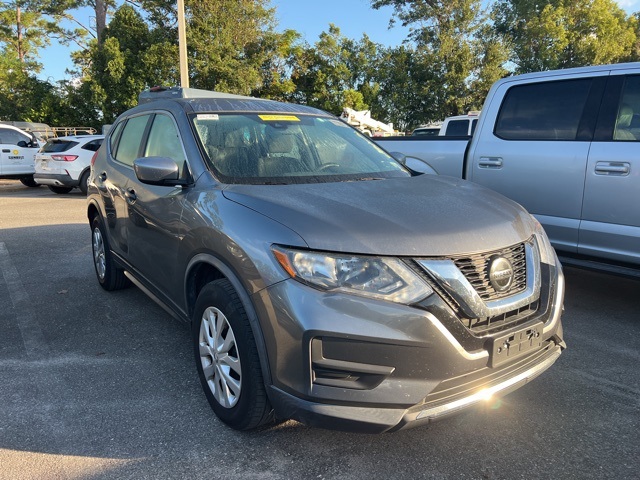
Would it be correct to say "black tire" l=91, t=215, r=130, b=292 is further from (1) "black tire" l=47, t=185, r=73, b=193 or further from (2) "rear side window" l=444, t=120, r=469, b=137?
(1) "black tire" l=47, t=185, r=73, b=193

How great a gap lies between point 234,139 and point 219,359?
1.40m

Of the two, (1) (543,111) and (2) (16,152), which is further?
(2) (16,152)

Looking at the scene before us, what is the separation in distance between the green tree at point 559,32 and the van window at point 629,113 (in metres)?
25.1

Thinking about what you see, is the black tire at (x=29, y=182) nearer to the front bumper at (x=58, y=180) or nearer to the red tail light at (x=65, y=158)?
the front bumper at (x=58, y=180)

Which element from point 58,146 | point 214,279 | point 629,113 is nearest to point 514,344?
point 214,279

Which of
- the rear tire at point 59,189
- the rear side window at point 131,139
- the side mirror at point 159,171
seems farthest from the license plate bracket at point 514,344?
the rear tire at point 59,189

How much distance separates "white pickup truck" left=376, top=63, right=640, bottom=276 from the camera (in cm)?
393

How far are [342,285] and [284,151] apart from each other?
145 centimetres

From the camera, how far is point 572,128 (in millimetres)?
4312

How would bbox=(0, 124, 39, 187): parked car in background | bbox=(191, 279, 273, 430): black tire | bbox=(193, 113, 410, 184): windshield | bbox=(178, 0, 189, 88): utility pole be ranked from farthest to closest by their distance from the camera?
1. bbox=(178, 0, 189, 88): utility pole
2. bbox=(0, 124, 39, 187): parked car in background
3. bbox=(193, 113, 410, 184): windshield
4. bbox=(191, 279, 273, 430): black tire

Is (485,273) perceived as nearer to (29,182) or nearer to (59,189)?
(59,189)

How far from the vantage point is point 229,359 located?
8.11 ft

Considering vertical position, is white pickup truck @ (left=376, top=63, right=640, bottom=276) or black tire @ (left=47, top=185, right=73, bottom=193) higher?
white pickup truck @ (left=376, top=63, right=640, bottom=276)

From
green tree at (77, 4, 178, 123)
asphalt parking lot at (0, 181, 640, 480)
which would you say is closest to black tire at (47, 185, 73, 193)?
asphalt parking lot at (0, 181, 640, 480)
